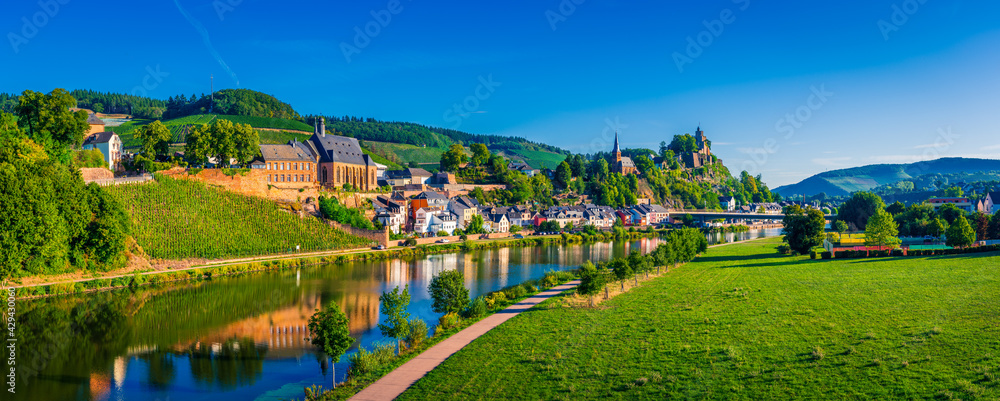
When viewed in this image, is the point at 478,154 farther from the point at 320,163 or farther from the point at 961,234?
the point at 961,234

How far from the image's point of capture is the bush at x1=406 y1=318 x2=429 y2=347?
19647 mm

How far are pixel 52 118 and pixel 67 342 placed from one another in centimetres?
2646

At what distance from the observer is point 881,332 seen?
16375 mm

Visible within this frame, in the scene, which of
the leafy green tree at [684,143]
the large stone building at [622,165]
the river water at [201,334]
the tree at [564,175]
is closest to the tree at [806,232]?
the river water at [201,334]

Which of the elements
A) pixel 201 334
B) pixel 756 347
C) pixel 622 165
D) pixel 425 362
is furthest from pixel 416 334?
pixel 622 165

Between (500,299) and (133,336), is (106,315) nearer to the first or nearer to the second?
(133,336)

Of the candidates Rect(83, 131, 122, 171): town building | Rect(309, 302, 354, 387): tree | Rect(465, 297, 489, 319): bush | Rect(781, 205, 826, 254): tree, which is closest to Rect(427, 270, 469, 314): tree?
Rect(465, 297, 489, 319): bush

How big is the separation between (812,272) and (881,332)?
16.2m

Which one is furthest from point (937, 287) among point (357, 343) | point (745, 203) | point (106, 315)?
point (745, 203)

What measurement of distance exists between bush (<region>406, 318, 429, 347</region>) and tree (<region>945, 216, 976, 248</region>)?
36585 millimetres

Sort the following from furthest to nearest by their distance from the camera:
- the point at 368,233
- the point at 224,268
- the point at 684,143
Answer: the point at 684,143 → the point at 368,233 → the point at 224,268

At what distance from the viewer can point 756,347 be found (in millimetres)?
15633

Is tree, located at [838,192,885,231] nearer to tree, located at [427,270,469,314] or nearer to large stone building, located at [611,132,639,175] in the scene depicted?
large stone building, located at [611,132,639,175]

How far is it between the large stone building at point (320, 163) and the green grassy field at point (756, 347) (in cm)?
3846
